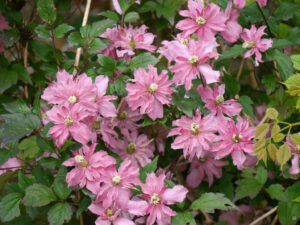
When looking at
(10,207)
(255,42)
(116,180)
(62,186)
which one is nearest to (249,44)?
(255,42)

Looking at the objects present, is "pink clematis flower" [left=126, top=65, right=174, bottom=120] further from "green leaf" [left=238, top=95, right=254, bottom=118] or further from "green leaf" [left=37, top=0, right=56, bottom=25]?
"green leaf" [left=37, top=0, right=56, bottom=25]

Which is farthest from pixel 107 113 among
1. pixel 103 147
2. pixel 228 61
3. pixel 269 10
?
pixel 269 10

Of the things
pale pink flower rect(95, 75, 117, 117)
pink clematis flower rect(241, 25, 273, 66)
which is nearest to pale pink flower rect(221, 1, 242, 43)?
pink clematis flower rect(241, 25, 273, 66)

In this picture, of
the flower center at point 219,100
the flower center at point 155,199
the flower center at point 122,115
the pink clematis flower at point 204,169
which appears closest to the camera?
the flower center at point 155,199

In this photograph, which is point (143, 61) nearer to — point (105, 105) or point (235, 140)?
point (105, 105)

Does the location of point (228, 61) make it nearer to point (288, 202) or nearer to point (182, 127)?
point (182, 127)

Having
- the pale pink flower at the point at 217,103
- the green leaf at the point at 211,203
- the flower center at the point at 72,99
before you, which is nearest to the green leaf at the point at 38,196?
the flower center at the point at 72,99

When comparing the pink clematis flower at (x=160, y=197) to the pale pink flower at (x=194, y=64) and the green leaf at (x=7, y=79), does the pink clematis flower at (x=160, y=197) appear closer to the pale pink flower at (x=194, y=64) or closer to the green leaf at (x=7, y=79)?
the pale pink flower at (x=194, y=64)
